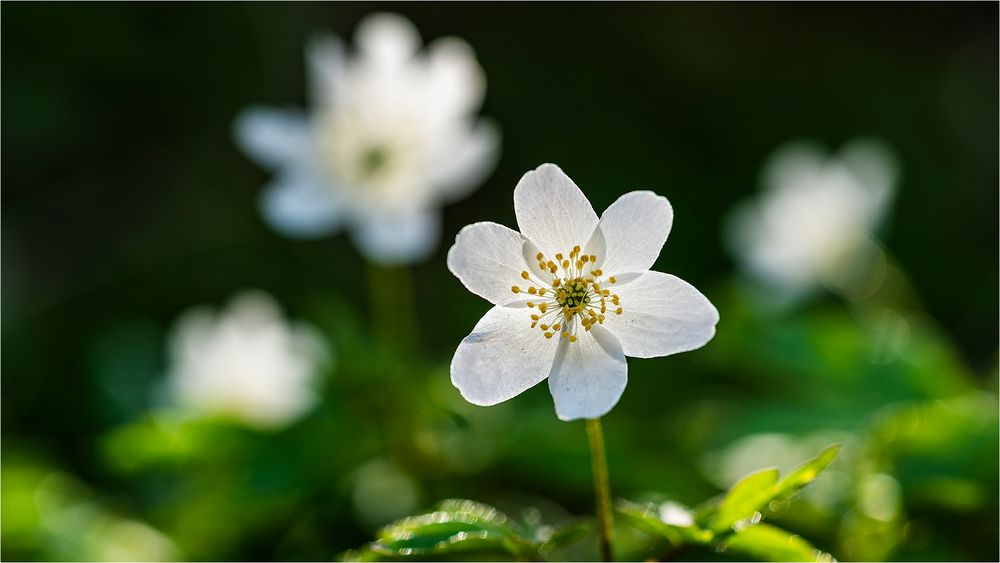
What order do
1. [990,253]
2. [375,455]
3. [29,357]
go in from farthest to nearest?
[990,253], [29,357], [375,455]

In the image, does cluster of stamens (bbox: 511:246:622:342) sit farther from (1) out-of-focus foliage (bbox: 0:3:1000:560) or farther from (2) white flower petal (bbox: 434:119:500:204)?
(2) white flower petal (bbox: 434:119:500:204)

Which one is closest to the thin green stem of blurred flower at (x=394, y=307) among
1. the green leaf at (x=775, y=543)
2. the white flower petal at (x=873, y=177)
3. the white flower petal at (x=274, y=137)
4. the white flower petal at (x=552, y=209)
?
the white flower petal at (x=274, y=137)

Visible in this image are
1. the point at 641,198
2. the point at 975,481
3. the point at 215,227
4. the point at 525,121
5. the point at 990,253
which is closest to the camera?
the point at 641,198

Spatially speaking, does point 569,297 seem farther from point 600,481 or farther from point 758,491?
point 758,491

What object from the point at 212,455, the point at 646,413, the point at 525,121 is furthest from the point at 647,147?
the point at 212,455

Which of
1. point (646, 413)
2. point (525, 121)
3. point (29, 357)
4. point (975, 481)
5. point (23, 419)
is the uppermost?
point (525, 121)

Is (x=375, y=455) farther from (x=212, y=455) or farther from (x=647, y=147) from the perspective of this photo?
(x=647, y=147)

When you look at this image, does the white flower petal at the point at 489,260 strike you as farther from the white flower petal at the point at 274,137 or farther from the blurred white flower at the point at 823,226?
the blurred white flower at the point at 823,226
